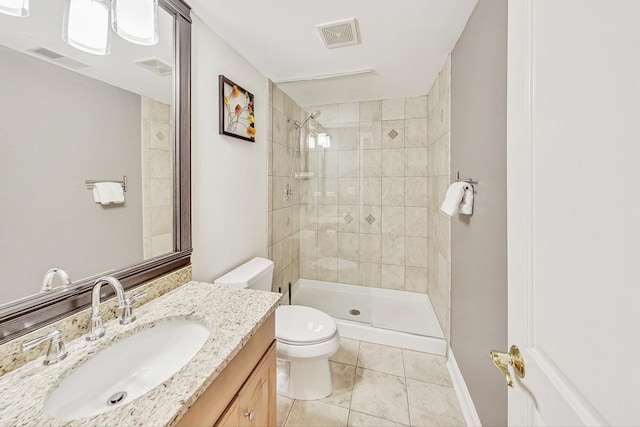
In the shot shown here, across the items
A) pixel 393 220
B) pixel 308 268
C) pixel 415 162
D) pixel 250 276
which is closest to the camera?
pixel 250 276

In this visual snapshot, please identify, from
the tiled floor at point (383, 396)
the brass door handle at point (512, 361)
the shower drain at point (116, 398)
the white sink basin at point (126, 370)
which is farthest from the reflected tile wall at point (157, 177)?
the brass door handle at point (512, 361)

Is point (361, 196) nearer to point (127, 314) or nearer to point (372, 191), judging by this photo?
point (372, 191)

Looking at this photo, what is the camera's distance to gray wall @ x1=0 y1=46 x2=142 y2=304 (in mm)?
721

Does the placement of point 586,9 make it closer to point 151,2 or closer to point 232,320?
point 232,320

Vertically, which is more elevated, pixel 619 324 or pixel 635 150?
pixel 635 150

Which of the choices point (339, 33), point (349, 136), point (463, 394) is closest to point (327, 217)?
point (349, 136)

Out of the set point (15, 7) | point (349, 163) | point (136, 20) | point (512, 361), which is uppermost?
→ point (136, 20)

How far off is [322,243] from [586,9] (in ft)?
8.56

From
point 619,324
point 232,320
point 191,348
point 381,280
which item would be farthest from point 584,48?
point 381,280

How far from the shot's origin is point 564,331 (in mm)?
440

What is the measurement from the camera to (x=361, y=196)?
108 inches

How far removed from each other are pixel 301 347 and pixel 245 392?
0.61 m

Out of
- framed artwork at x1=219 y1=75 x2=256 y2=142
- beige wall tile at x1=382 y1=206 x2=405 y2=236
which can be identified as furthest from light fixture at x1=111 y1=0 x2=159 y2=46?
beige wall tile at x1=382 y1=206 x2=405 y2=236

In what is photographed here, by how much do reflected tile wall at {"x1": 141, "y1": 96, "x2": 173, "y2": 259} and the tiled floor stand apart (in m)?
1.21
